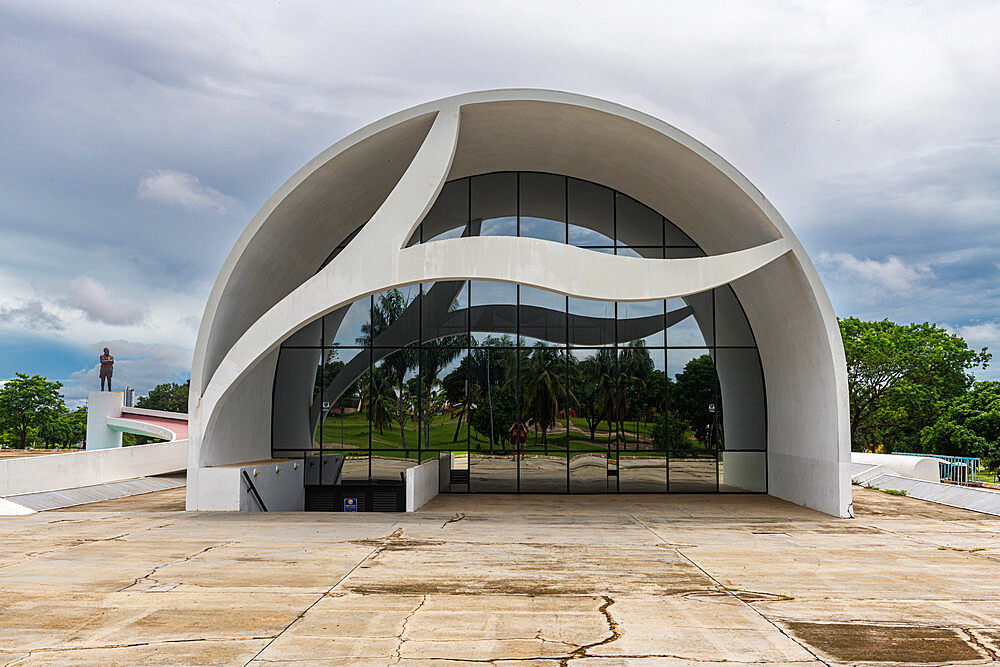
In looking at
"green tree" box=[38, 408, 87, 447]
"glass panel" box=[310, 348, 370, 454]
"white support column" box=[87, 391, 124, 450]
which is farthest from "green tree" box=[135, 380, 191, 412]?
"glass panel" box=[310, 348, 370, 454]

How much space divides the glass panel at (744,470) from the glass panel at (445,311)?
7.68 meters

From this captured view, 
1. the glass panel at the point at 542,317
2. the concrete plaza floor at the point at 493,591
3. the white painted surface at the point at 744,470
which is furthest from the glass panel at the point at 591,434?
the concrete plaza floor at the point at 493,591

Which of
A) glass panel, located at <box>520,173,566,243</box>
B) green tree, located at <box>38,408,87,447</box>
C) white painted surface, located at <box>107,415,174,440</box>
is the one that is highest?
glass panel, located at <box>520,173,566,243</box>

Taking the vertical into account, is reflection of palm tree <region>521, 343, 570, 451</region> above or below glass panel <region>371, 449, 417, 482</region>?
above

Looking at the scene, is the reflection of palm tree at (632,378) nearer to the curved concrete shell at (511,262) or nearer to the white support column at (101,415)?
the curved concrete shell at (511,262)

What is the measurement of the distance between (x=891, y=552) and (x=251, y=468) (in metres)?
12.6

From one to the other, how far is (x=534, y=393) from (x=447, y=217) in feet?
17.5

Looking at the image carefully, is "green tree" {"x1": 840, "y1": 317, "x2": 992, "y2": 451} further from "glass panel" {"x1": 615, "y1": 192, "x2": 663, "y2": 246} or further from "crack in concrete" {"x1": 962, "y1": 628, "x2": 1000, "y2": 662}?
"crack in concrete" {"x1": 962, "y1": 628, "x2": 1000, "y2": 662}

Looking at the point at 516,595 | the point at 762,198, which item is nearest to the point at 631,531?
the point at 516,595

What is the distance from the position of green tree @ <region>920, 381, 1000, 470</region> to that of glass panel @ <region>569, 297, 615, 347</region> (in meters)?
21.6

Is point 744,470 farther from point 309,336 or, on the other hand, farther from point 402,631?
point 402,631

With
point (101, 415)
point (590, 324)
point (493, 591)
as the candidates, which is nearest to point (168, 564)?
point (493, 591)

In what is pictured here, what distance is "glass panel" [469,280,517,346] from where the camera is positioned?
20.7 metres

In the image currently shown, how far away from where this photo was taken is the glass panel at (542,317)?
814 inches
